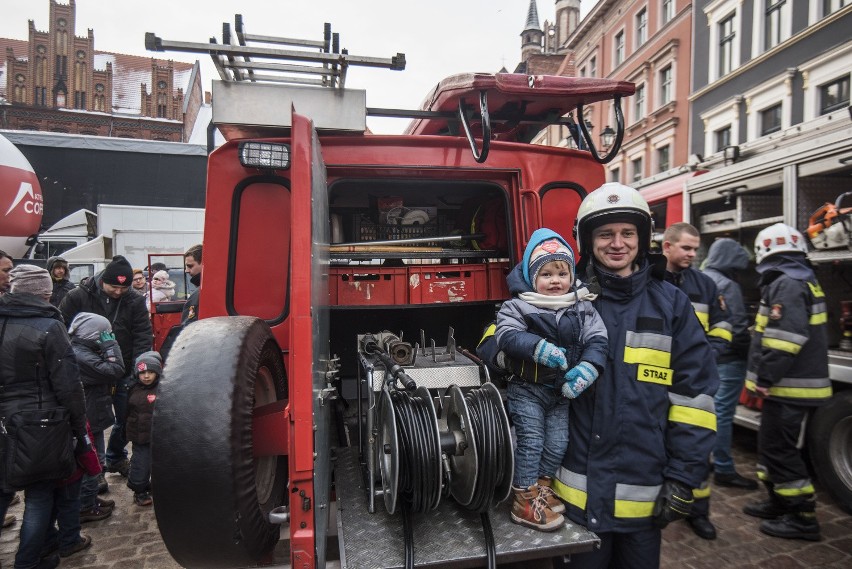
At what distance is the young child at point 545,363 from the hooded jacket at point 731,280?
254cm

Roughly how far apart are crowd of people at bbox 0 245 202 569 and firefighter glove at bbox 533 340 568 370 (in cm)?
160

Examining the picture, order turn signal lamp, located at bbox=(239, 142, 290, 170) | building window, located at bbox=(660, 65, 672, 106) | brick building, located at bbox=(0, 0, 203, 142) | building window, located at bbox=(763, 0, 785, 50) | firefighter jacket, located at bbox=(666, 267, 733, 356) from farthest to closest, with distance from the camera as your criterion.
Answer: brick building, located at bbox=(0, 0, 203, 142) → building window, located at bbox=(660, 65, 672, 106) → building window, located at bbox=(763, 0, 785, 50) → firefighter jacket, located at bbox=(666, 267, 733, 356) → turn signal lamp, located at bbox=(239, 142, 290, 170)

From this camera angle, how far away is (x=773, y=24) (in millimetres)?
14641

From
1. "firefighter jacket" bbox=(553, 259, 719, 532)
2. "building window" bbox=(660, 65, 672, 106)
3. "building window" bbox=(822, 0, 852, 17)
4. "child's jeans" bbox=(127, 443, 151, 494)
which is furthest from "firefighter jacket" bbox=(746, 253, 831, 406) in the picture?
"building window" bbox=(660, 65, 672, 106)

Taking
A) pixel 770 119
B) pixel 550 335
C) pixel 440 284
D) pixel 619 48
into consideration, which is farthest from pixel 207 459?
pixel 619 48

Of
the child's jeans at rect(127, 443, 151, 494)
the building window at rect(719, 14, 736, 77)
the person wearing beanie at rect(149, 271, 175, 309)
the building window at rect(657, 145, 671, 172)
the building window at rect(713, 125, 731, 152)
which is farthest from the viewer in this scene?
the building window at rect(657, 145, 671, 172)

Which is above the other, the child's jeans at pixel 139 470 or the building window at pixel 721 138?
the building window at pixel 721 138

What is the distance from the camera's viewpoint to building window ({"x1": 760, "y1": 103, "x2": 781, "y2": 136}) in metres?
14.5

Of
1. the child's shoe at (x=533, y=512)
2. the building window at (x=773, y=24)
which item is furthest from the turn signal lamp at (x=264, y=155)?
the building window at (x=773, y=24)

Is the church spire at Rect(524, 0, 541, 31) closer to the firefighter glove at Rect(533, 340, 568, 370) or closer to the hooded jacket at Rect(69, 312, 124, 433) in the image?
the hooded jacket at Rect(69, 312, 124, 433)

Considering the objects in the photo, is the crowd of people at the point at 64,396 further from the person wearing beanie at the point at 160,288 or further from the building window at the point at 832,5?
the building window at the point at 832,5

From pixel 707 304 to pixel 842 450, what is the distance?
4.88ft

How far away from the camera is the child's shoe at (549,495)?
6.93ft

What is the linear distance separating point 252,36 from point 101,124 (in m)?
54.1
